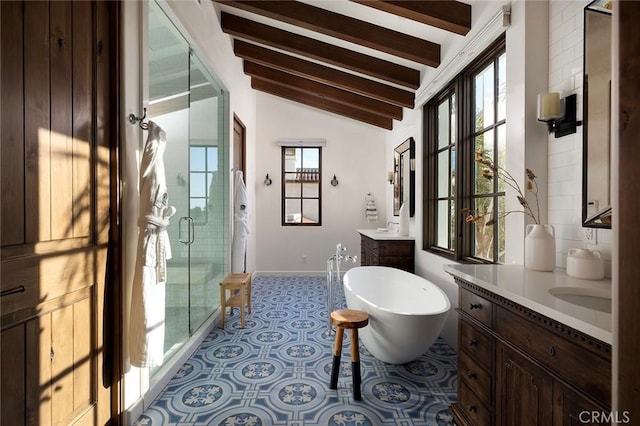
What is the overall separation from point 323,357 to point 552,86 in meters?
2.41

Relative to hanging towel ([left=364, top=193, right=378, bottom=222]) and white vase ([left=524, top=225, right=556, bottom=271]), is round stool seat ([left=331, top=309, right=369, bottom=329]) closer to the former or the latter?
white vase ([left=524, top=225, right=556, bottom=271])

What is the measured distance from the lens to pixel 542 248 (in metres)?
1.50

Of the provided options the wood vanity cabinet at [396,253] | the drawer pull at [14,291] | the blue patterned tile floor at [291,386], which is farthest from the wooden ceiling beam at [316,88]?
the drawer pull at [14,291]

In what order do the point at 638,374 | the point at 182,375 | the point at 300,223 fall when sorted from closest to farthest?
the point at 638,374 → the point at 182,375 → the point at 300,223

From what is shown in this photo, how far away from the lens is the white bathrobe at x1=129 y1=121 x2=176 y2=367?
157 centimetres

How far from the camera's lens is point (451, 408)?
5.58ft

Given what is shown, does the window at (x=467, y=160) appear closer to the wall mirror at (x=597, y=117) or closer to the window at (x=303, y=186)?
the wall mirror at (x=597, y=117)

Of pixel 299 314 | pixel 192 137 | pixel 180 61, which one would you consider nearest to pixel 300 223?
pixel 299 314

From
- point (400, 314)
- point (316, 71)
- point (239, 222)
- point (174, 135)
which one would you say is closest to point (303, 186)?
point (239, 222)

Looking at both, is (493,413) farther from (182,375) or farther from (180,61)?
(180,61)

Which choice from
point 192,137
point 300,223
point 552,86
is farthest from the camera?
point 300,223

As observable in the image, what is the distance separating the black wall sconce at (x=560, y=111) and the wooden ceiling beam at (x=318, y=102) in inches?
134

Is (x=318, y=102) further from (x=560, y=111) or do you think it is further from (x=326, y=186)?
(x=560, y=111)

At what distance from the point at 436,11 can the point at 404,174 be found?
7.12ft
